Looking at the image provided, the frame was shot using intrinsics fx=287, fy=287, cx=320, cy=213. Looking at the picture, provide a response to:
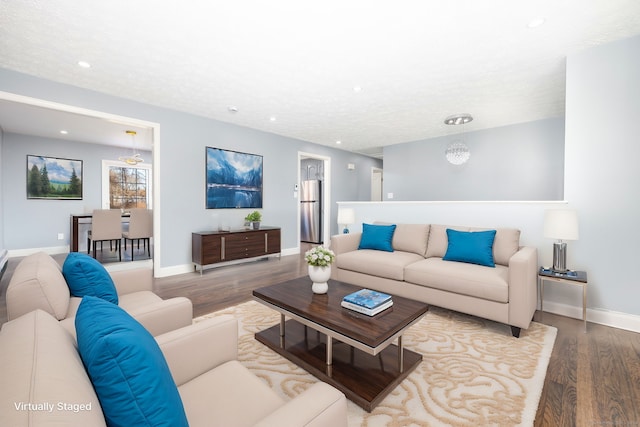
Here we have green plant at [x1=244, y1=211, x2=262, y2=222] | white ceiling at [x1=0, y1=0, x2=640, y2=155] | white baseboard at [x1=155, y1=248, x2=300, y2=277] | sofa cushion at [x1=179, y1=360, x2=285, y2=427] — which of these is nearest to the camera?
sofa cushion at [x1=179, y1=360, x2=285, y2=427]

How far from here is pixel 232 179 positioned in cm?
507

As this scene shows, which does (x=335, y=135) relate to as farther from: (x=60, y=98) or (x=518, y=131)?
(x=60, y=98)

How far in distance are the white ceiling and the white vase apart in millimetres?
1946

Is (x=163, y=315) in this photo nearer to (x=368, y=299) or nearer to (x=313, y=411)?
(x=313, y=411)

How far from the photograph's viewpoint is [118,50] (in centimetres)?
267

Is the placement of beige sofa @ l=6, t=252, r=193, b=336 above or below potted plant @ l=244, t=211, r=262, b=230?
below

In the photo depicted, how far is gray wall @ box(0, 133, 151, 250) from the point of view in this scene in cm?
545

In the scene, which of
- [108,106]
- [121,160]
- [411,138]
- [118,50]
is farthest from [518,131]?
[121,160]

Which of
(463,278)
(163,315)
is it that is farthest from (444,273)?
(163,315)

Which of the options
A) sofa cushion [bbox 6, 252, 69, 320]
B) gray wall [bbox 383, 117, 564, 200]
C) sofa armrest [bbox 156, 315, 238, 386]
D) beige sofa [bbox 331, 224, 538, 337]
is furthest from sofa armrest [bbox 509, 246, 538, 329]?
gray wall [bbox 383, 117, 564, 200]

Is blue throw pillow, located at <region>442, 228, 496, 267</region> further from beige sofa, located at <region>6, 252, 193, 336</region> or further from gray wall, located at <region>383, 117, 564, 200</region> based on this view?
gray wall, located at <region>383, 117, 564, 200</region>

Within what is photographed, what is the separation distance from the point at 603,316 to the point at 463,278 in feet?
4.44

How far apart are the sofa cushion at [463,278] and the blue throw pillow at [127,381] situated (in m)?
2.43

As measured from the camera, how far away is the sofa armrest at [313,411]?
76 centimetres
